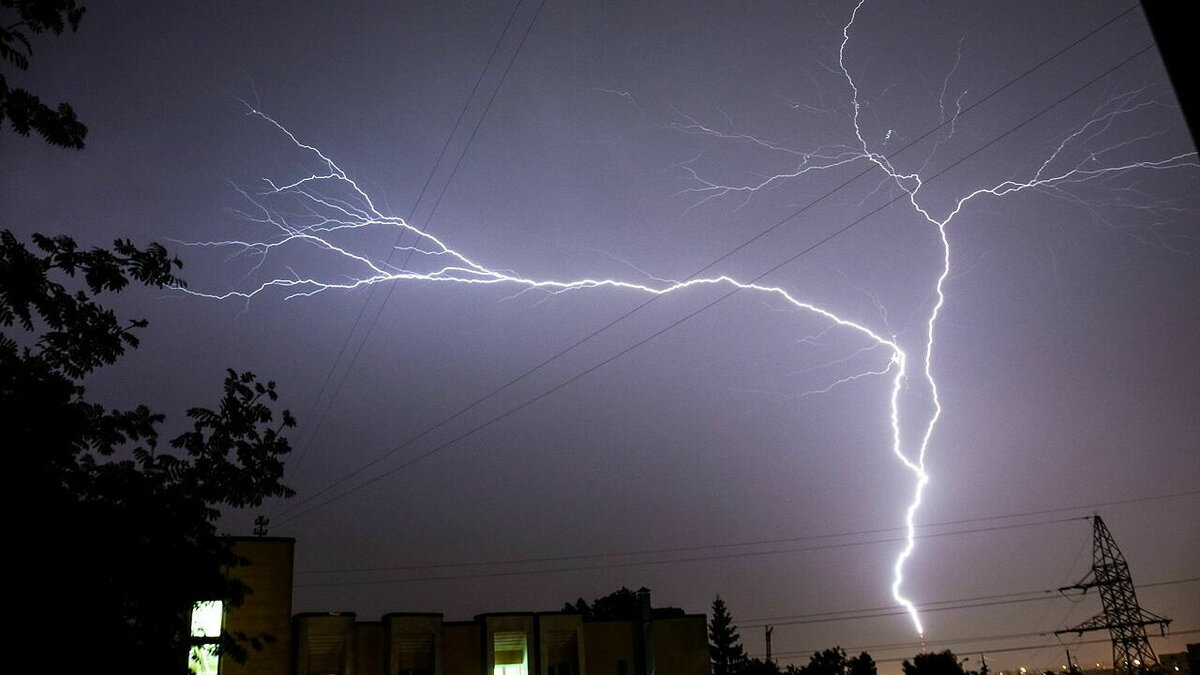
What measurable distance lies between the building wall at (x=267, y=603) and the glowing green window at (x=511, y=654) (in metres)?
5.96

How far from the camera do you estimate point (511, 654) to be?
80.3 ft

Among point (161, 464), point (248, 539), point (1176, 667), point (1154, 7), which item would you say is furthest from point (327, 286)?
point (1176, 667)

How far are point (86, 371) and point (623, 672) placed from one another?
2406 centimetres

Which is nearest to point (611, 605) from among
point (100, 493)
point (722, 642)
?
point (722, 642)

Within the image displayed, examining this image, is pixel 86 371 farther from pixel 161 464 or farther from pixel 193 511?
pixel 193 511

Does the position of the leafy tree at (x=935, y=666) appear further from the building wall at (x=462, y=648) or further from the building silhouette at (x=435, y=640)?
the building wall at (x=462, y=648)

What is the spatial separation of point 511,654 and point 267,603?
24.5ft

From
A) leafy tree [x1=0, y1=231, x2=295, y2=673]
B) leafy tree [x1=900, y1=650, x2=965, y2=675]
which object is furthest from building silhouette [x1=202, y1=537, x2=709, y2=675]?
leafy tree [x1=0, y1=231, x2=295, y2=673]

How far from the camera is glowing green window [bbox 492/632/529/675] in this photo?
24266 millimetres

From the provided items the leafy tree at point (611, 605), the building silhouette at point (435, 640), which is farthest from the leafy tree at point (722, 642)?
the building silhouette at point (435, 640)

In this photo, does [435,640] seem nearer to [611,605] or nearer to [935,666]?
[935,666]

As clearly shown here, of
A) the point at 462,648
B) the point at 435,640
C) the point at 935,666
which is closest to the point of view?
the point at 935,666

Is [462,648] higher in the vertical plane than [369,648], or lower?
lower

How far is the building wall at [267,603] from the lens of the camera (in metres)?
19.9
